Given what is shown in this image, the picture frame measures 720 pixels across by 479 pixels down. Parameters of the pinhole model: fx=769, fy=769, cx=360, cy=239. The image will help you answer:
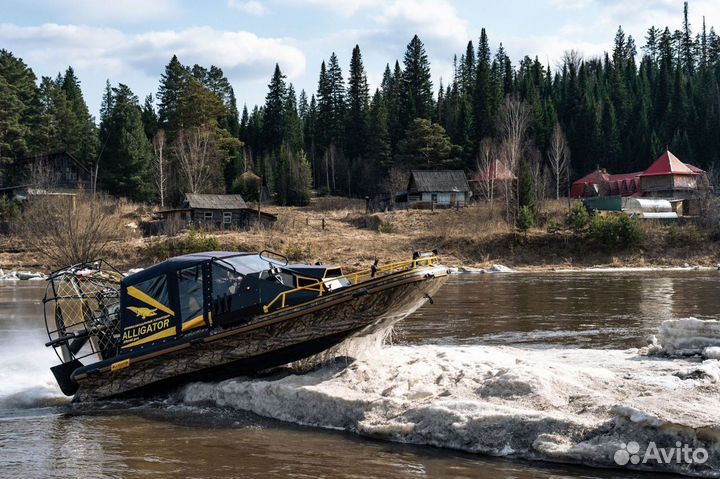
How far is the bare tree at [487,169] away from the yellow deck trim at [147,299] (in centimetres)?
5938

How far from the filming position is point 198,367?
13.3 meters

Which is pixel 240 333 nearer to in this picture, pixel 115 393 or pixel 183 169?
pixel 115 393

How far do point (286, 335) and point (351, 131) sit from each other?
10179 cm

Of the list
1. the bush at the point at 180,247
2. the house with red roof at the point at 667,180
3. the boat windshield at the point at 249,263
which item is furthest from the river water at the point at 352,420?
the house with red roof at the point at 667,180

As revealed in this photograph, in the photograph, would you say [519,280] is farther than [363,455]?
Yes

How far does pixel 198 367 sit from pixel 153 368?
2.90 feet

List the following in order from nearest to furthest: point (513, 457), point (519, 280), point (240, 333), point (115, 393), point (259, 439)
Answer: point (513, 457) < point (259, 439) < point (240, 333) < point (115, 393) < point (519, 280)

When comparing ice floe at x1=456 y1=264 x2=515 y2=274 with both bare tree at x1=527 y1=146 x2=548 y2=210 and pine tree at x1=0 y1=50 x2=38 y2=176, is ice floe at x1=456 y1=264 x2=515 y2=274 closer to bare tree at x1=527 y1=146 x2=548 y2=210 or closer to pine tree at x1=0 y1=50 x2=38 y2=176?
bare tree at x1=527 y1=146 x2=548 y2=210

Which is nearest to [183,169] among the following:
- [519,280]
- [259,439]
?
[519,280]

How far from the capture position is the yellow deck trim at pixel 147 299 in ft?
44.0

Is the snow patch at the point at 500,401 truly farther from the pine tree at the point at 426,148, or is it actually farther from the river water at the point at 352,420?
the pine tree at the point at 426,148

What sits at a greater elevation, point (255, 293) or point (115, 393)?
point (255, 293)

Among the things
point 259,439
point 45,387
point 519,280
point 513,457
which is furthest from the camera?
point 519,280

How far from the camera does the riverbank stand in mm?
55500
